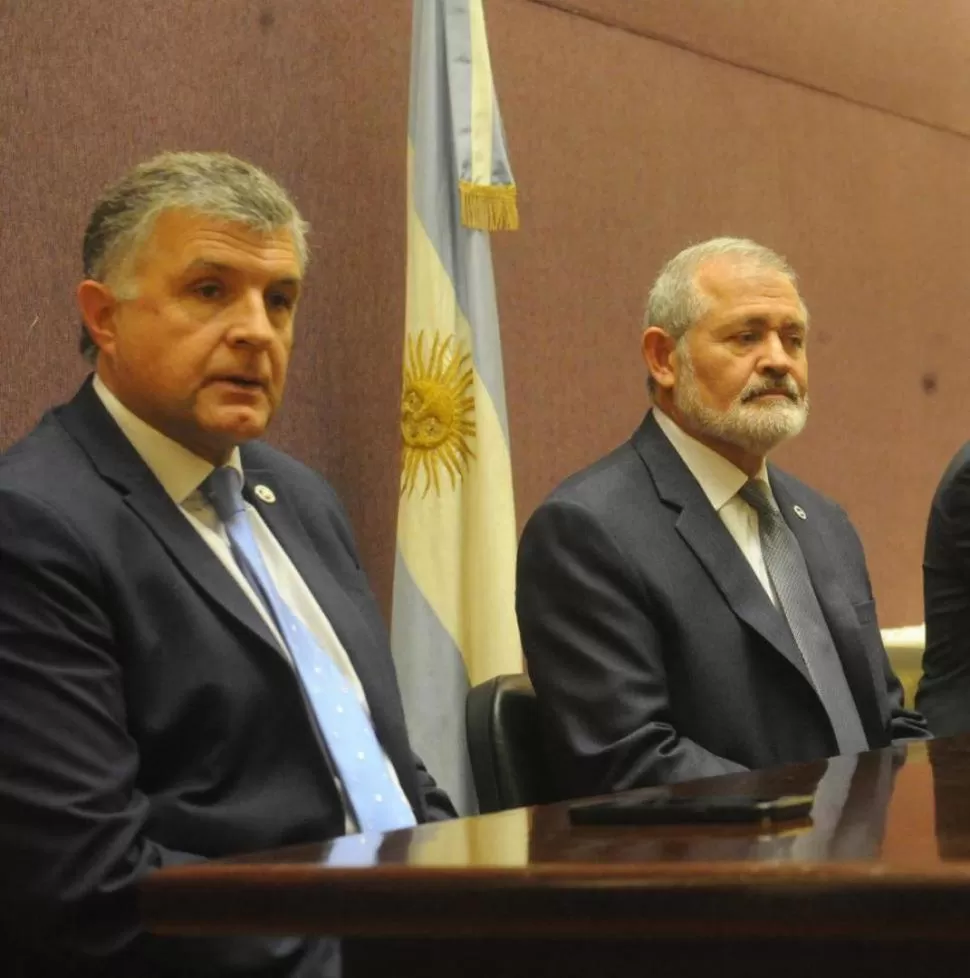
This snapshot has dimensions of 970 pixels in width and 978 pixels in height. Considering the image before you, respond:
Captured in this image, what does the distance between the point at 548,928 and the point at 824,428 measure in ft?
14.8

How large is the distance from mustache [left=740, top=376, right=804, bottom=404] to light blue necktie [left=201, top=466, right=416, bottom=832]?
120 centimetres

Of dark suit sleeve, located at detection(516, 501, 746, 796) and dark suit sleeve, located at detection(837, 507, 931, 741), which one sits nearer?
dark suit sleeve, located at detection(516, 501, 746, 796)

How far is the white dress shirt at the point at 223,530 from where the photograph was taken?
208 cm

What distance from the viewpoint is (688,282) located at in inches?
124

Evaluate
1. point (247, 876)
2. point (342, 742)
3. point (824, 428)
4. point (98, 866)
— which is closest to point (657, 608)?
point (342, 742)

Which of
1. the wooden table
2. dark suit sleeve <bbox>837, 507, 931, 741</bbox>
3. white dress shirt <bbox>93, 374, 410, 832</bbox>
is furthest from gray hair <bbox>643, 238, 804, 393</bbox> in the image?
the wooden table

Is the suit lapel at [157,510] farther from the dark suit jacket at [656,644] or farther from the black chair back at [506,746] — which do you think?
the dark suit jacket at [656,644]

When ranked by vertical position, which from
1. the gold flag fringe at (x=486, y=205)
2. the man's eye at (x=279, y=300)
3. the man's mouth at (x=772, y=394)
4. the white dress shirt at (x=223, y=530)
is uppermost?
the gold flag fringe at (x=486, y=205)

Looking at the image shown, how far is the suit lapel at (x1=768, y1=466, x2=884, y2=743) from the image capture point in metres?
2.86

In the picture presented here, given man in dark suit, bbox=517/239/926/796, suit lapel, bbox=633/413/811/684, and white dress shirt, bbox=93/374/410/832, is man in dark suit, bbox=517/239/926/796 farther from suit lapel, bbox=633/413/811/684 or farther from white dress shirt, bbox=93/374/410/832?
white dress shirt, bbox=93/374/410/832

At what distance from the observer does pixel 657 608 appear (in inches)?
105

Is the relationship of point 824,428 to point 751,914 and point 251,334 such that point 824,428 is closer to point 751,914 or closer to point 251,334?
point 251,334

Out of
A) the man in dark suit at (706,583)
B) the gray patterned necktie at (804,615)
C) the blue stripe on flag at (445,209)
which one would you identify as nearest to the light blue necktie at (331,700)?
the man in dark suit at (706,583)

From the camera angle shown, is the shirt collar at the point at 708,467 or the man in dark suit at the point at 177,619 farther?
the shirt collar at the point at 708,467
